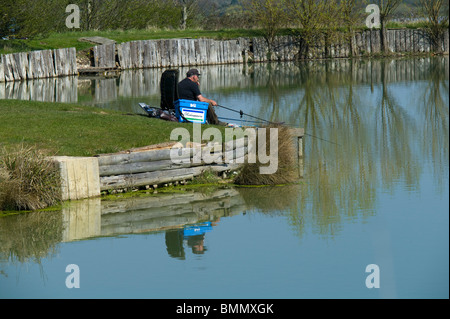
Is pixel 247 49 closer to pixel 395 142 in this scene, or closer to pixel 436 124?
pixel 436 124

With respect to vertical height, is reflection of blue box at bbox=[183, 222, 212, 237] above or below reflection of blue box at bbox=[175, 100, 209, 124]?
below

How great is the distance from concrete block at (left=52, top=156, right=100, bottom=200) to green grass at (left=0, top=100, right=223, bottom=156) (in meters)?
0.94

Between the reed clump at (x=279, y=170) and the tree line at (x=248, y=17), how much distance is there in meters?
27.0

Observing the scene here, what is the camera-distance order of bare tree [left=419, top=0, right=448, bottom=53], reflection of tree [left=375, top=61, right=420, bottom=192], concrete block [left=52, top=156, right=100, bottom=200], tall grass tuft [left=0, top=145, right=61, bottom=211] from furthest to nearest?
bare tree [left=419, top=0, right=448, bottom=53], reflection of tree [left=375, top=61, right=420, bottom=192], concrete block [left=52, top=156, right=100, bottom=200], tall grass tuft [left=0, top=145, right=61, bottom=211]

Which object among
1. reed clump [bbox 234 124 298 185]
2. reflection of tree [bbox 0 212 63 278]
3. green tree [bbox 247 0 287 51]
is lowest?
reflection of tree [bbox 0 212 63 278]

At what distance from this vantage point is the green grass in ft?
49.5

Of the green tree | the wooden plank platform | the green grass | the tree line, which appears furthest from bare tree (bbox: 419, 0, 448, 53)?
the green grass

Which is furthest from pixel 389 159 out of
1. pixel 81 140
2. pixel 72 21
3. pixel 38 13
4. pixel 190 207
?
pixel 72 21

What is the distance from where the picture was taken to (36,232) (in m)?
12.2

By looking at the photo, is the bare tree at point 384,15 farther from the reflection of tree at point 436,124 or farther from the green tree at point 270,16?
the reflection of tree at point 436,124

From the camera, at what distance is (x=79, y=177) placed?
13.7 metres

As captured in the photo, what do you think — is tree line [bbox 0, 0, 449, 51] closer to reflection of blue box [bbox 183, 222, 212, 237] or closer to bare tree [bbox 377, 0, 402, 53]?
bare tree [bbox 377, 0, 402, 53]
